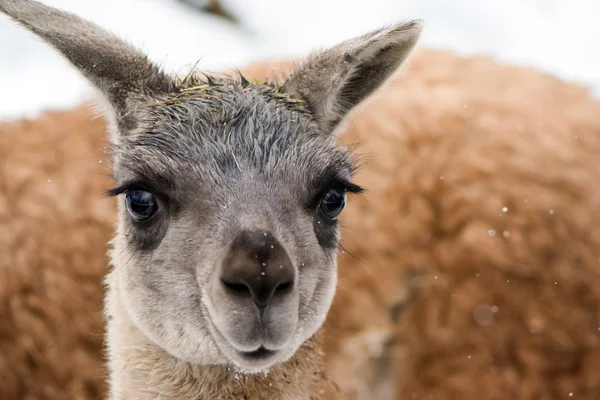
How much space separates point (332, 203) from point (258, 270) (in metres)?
0.59

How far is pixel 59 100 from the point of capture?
6.90 meters

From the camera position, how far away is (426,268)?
451 centimetres

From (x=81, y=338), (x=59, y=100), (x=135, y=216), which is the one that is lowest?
(x=59, y=100)

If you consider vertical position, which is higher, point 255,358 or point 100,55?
point 100,55

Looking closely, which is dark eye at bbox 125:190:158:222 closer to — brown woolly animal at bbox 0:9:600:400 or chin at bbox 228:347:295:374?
chin at bbox 228:347:295:374

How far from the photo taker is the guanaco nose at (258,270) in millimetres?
1894

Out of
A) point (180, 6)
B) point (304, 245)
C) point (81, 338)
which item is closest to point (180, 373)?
point (304, 245)

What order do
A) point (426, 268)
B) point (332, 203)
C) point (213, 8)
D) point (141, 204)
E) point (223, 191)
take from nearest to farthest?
point (223, 191) → point (141, 204) → point (332, 203) → point (426, 268) → point (213, 8)

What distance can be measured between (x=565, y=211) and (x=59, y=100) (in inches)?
187

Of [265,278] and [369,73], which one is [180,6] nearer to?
[369,73]

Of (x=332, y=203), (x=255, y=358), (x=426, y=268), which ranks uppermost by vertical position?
(x=332, y=203)

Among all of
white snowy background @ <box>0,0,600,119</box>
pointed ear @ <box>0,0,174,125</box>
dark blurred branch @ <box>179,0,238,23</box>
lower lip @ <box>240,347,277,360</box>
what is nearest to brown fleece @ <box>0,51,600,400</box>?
pointed ear @ <box>0,0,174,125</box>

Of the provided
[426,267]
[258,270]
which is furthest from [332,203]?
[426,267]

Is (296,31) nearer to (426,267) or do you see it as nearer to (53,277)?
(426,267)
